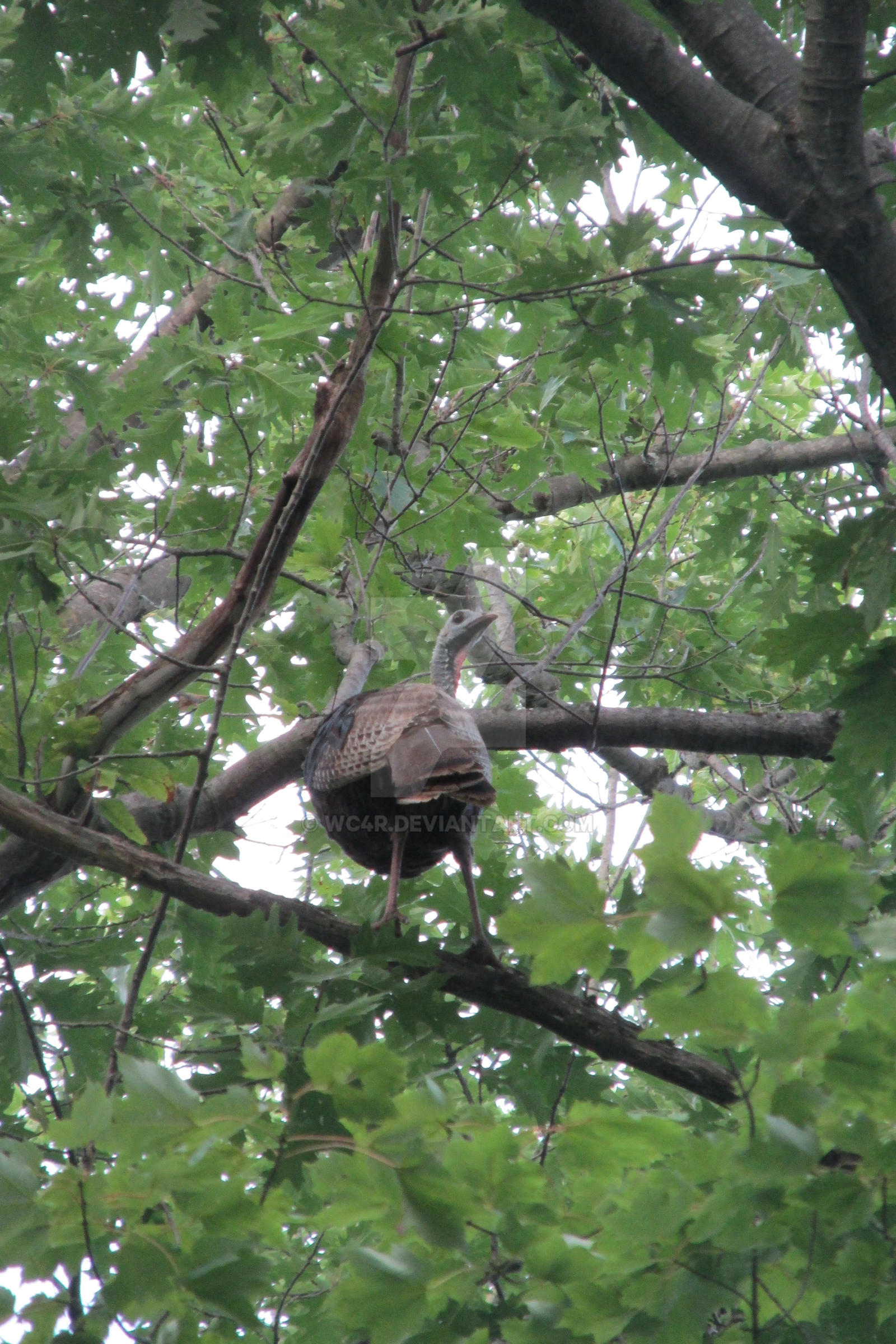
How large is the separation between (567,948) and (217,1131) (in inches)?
25.4

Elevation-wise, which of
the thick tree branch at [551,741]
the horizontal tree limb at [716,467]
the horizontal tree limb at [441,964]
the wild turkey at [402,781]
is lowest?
the horizontal tree limb at [441,964]

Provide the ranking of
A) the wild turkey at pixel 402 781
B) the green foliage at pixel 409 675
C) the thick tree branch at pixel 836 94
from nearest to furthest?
the green foliage at pixel 409 675 → the thick tree branch at pixel 836 94 → the wild turkey at pixel 402 781

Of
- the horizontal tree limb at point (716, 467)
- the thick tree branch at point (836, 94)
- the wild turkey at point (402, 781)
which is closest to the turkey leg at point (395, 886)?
the wild turkey at point (402, 781)

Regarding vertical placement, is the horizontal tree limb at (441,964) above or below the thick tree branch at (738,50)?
below

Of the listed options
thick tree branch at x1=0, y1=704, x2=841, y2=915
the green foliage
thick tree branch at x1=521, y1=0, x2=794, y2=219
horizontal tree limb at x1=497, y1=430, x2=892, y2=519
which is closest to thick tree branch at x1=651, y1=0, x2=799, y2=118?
thick tree branch at x1=521, y1=0, x2=794, y2=219

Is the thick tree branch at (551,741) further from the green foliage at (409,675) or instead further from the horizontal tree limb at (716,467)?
the horizontal tree limb at (716,467)

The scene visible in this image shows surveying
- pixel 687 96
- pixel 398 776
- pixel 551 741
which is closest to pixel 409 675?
pixel 551 741

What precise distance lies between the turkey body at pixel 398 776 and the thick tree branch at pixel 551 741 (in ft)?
2.26

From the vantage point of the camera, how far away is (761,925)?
855cm

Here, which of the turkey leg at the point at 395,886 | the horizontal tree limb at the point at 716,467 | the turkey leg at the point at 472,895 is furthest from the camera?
the horizontal tree limb at the point at 716,467

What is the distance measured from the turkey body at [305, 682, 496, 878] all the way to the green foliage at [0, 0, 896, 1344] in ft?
0.63

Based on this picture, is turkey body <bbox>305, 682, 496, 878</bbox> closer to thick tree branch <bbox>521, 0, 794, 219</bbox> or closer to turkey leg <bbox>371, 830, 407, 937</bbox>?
turkey leg <bbox>371, 830, 407, 937</bbox>

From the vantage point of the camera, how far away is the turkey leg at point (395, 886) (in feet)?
11.3

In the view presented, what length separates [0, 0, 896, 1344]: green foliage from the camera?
5.74 ft
